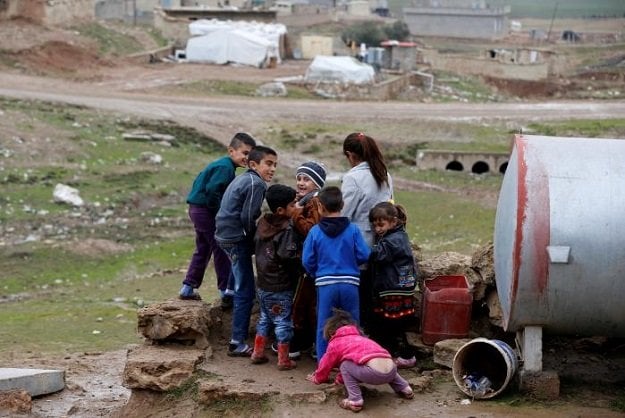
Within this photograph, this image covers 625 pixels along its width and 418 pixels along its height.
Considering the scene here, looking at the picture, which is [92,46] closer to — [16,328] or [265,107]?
[265,107]

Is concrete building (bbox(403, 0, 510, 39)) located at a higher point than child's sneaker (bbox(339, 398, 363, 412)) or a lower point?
lower

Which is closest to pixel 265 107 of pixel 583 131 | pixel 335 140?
pixel 335 140

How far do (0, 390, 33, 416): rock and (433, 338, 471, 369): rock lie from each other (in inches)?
140

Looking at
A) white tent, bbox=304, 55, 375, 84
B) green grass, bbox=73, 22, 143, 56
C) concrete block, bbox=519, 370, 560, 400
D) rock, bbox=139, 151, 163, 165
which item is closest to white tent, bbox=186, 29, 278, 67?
green grass, bbox=73, 22, 143, 56

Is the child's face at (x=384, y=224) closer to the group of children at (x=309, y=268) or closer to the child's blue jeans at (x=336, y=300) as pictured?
the group of children at (x=309, y=268)

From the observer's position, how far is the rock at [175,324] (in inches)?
357

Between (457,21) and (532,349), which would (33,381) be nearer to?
(532,349)

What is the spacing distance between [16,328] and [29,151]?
427 inches

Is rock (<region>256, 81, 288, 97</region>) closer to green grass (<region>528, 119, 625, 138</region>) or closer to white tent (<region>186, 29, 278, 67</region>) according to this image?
white tent (<region>186, 29, 278, 67</region>)

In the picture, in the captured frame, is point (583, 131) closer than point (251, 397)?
No

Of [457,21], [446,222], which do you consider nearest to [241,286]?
[446,222]

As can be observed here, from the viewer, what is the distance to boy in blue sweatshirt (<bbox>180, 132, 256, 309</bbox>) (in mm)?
9227

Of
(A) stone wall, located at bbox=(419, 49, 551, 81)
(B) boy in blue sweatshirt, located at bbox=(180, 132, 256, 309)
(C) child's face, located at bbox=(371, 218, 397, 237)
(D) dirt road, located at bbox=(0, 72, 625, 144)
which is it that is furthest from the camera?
(A) stone wall, located at bbox=(419, 49, 551, 81)

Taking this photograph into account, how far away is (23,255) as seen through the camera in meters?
18.3
